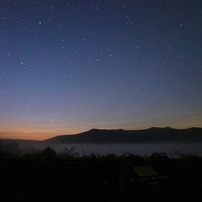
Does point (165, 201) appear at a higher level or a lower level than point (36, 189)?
higher

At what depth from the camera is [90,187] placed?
6.92m

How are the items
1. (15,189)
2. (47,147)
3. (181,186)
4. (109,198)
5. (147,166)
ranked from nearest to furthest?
(181,186) < (147,166) < (109,198) < (15,189) < (47,147)

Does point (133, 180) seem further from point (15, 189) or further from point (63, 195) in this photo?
point (15, 189)

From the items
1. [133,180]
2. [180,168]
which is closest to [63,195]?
[133,180]

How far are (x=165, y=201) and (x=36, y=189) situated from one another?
16.4 feet

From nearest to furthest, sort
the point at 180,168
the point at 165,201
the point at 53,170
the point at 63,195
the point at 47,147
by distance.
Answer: the point at 165,201 < the point at 63,195 < the point at 53,170 < the point at 180,168 < the point at 47,147

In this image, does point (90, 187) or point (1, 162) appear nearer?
point (90, 187)

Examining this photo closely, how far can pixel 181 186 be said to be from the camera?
3.34 m

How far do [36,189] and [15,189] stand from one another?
2.19 feet

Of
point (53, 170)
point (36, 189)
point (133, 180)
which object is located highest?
point (133, 180)

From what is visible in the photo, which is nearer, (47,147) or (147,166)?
(147,166)

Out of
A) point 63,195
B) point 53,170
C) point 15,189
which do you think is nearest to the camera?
point 63,195

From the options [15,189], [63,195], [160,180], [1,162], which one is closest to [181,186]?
[160,180]

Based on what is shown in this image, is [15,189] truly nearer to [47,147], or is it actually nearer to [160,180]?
[160,180]
